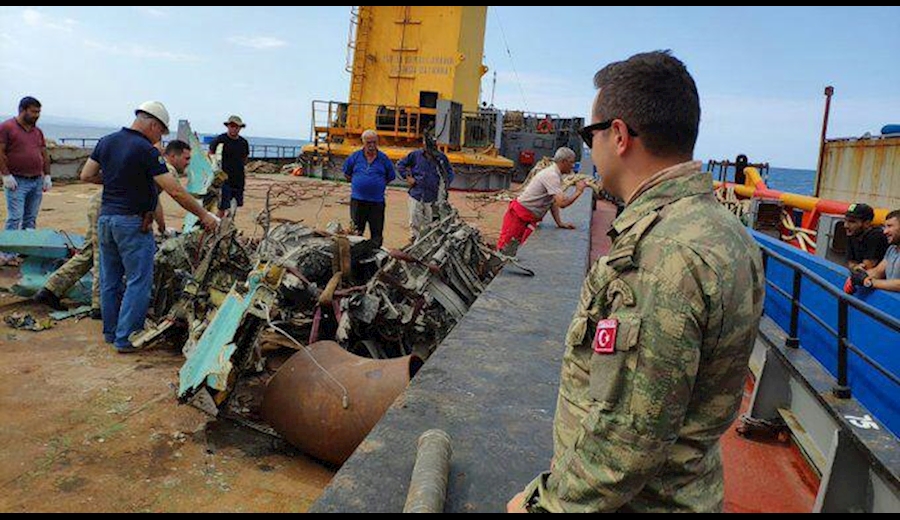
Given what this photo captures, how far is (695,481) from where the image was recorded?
140 cm

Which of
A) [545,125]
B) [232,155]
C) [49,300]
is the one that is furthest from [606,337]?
[545,125]

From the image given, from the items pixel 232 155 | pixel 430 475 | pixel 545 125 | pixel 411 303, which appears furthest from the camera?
pixel 545 125

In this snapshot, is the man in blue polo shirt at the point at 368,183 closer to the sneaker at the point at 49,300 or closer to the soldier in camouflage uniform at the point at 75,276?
the soldier in camouflage uniform at the point at 75,276

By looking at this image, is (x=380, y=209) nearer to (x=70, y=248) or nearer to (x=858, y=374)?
(x=70, y=248)

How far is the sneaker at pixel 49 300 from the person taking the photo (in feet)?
20.7

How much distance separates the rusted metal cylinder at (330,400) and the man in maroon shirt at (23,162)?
588cm

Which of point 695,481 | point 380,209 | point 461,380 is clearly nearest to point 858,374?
point 461,380

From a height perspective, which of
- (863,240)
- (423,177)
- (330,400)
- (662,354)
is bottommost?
(330,400)

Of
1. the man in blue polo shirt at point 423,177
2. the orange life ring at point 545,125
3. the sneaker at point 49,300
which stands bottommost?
the sneaker at point 49,300

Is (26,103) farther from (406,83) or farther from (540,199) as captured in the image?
(406,83)

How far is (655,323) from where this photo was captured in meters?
1.21

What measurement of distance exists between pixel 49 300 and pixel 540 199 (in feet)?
18.5

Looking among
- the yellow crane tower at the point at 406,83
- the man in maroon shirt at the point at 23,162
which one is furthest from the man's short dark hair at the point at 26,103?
the yellow crane tower at the point at 406,83

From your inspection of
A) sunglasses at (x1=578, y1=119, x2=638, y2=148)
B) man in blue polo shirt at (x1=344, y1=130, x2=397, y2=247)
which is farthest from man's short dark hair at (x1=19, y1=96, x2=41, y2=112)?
sunglasses at (x1=578, y1=119, x2=638, y2=148)
